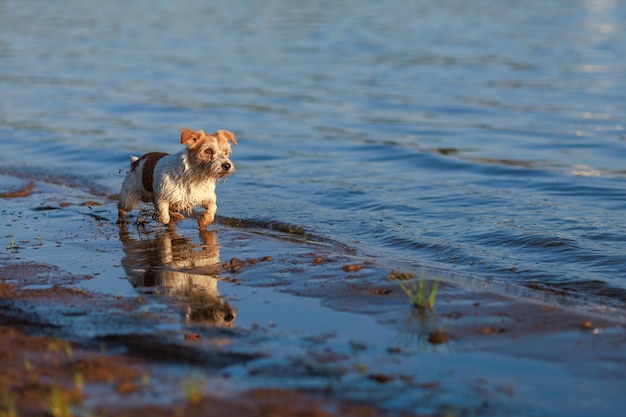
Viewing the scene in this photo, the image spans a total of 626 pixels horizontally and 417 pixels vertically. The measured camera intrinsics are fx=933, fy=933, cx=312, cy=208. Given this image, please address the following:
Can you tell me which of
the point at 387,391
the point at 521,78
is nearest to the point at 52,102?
the point at 521,78

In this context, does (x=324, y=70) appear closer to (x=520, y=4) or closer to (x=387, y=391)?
(x=387, y=391)

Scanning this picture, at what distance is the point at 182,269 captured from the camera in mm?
8883

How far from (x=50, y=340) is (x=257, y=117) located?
14921 mm

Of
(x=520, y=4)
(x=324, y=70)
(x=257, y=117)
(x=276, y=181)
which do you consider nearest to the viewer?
(x=276, y=181)

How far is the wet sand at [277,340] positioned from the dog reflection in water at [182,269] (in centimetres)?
3

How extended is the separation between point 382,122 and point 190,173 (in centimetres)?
1025

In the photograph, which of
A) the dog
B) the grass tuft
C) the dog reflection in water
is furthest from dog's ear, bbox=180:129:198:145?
the grass tuft

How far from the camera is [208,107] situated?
22.4 m

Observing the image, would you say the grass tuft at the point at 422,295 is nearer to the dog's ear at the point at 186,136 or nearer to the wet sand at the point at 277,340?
the wet sand at the point at 277,340

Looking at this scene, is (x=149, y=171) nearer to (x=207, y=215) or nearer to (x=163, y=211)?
(x=163, y=211)

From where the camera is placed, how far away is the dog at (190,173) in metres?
10.3

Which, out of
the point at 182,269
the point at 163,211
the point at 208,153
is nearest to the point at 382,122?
the point at 163,211

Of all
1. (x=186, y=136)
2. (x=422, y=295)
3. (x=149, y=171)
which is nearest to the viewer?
(x=422, y=295)

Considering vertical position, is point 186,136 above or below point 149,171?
above
